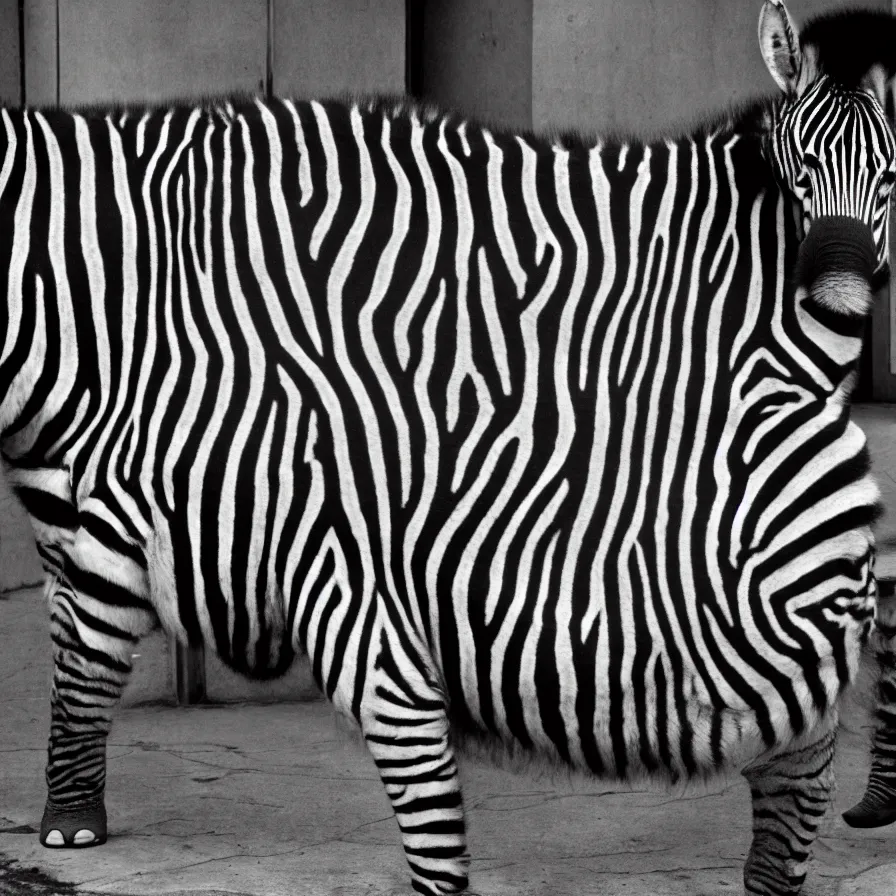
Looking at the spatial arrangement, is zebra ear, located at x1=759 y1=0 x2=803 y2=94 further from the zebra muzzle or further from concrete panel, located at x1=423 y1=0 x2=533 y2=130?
concrete panel, located at x1=423 y1=0 x2=533 y2=130

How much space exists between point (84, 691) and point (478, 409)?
1.32 m

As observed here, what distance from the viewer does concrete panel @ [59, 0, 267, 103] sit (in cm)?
585

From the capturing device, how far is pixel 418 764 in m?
3.08

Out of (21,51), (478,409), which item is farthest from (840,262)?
(21,51)

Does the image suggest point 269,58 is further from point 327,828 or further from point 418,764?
point 418,764

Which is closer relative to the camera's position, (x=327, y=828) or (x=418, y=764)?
(x=418, y=764)

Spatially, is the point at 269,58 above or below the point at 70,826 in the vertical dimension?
above

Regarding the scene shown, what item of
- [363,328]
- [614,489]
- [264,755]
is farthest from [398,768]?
[264,755]

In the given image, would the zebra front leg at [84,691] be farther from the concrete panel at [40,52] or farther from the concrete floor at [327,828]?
the concrete panel at [40,52]

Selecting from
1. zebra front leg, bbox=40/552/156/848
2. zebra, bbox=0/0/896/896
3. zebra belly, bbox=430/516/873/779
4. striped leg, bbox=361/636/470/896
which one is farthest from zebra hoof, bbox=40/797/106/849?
zebra belly, bbox=430/516/873/779

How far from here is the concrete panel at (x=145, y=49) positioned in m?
5.85

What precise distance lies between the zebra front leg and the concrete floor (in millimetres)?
91

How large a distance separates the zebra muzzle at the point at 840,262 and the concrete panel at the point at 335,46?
3.44 metres

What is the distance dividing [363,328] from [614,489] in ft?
2.06
